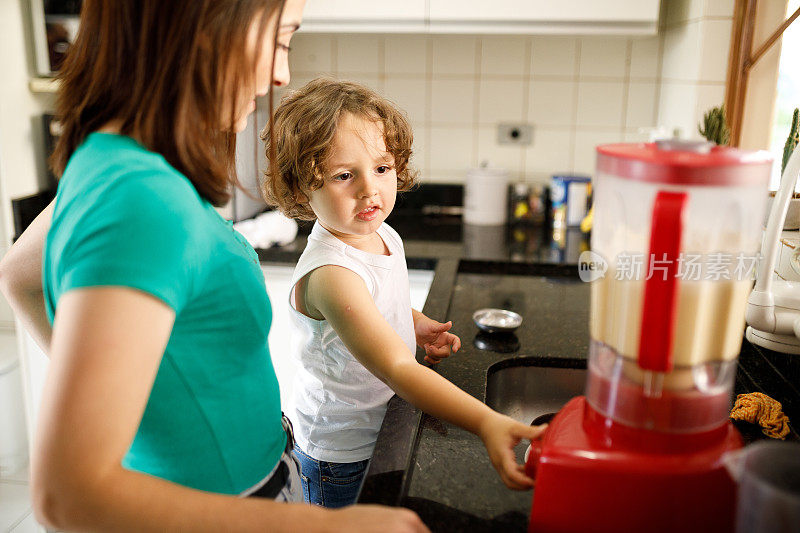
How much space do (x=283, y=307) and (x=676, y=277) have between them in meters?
1.55

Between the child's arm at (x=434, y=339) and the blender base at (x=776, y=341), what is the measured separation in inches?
17.6

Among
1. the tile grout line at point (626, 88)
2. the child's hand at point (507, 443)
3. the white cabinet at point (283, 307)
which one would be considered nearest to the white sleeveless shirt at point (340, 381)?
the child's hand at point (507, 443)

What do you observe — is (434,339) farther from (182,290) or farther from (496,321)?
(182,290)

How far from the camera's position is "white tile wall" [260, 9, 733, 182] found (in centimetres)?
223

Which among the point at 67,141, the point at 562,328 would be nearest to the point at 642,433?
the point at 67,141

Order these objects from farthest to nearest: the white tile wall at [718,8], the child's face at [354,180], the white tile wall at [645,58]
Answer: the white tile wall at [645,58] < the white tile wall at [718,8] < the child's face at [354,180]

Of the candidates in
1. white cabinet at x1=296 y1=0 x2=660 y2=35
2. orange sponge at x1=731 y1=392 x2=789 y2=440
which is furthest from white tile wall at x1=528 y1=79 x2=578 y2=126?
orange sponge at x1=731 y1=392 x2=789 y2=440

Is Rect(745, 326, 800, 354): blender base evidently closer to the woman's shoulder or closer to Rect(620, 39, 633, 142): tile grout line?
the woman's shoulder

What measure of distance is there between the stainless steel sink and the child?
0.47 feet

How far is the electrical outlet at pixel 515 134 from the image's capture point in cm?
234

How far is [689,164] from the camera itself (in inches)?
19.8

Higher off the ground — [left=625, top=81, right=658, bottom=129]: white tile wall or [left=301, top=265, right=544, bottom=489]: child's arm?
[left=625, top=81, right=658, bottom=129]: white tile wall

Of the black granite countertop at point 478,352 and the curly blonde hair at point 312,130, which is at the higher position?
the curly blonde hair at point 312,130

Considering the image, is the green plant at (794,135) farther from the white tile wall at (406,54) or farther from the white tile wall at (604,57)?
the white tile wall at (406,54)
